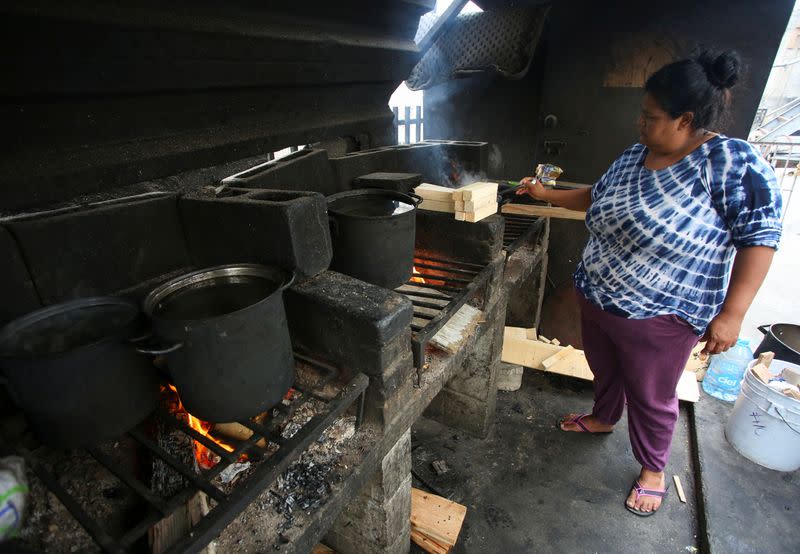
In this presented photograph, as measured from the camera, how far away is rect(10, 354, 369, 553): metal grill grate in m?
1.14

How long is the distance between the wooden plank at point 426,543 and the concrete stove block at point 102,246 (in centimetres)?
233

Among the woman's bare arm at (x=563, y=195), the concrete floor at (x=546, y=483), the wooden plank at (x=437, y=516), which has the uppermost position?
the woman's bare arm at (x=563, y=195)

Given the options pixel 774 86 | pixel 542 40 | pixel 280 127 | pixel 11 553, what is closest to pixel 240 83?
pixel 280 127

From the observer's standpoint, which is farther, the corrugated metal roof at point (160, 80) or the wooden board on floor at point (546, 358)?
the wooden board on floor at point (546, 358)

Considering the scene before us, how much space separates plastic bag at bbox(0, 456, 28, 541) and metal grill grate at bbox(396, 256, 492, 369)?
4.79 ft

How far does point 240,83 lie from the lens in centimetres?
205

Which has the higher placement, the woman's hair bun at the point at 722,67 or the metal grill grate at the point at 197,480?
the woman's hair bun at the point at 722,67

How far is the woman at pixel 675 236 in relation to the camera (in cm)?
204

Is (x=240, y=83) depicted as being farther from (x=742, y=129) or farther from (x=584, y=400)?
(x=742, y=129)

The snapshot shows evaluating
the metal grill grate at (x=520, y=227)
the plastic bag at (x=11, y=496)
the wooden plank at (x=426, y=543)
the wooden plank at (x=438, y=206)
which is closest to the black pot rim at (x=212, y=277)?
the plastic bag at (x=11, y=496)

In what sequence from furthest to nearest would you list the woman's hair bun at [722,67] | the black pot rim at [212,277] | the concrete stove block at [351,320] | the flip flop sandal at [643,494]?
the flip flop sandal at [643,494], the woman's hair bun at [722,67], the concrete stove block at [351,320], the black pot rim at [212,277]

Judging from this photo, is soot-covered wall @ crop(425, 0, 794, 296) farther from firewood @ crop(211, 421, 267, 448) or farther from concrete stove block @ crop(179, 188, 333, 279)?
firewood @ crop(211, 421, 267, 448)

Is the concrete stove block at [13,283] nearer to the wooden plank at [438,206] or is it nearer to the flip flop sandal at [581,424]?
the wooden plank at [438,206]

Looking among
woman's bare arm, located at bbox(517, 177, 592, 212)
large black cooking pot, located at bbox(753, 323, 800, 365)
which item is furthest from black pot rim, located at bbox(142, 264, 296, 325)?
large black cooking pot, located at bbox(753, 323, 800, 365)
